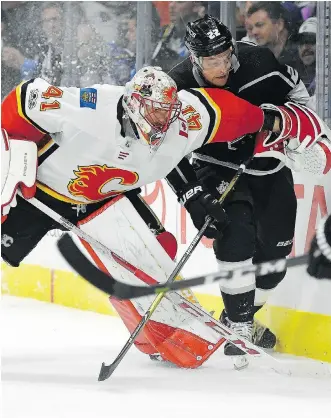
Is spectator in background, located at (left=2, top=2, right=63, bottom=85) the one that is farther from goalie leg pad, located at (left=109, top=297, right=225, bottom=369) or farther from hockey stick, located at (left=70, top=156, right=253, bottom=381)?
goalie leg pad, located at (left=109, top=297, right=225, bottom=369)

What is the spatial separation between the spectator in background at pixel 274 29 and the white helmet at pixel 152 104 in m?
1.12

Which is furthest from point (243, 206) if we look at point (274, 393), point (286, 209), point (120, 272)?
point (274, 393)

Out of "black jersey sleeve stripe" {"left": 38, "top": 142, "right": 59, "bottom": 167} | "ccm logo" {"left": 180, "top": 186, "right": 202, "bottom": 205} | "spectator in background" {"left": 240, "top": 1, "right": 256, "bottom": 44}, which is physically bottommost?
"ccm logo" {"left": 180, "top": 186, "right": 202, "bottom": 205}

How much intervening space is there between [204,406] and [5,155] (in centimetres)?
95

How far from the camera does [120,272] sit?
3.26 m

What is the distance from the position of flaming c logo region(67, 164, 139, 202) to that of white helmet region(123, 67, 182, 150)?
0.58 feet

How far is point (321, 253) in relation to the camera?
2.58m

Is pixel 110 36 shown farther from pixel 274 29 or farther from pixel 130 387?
pixel 130 387

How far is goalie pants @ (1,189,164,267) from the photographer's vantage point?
327 cm

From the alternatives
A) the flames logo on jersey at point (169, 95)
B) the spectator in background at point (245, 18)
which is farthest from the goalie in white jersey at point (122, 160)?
the spectator in background at point (245, 18)

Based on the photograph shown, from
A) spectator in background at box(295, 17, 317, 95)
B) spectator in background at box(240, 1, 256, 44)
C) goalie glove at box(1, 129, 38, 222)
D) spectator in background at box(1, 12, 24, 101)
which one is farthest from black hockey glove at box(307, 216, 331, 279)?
spectator in background at box(1, 12, 24, 101)

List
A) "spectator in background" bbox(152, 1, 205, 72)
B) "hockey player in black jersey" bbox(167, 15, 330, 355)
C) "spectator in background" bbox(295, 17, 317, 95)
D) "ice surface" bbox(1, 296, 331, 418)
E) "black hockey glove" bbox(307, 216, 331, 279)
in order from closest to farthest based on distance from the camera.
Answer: "black hockey glove" bbox(307, 216, 331, 279) < "ice surface" bbox(1, 296, 331, 418) < "hockey player in black jersey" bbox(167, 15, 330, 355) < "spectator in background" bbox(295, 17, 317, 95) < "spectator in background" bbox(152, 1, 205, 72)

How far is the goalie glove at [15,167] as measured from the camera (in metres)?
3.04

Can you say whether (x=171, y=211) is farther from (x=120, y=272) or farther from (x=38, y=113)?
(x=38, y=113)
